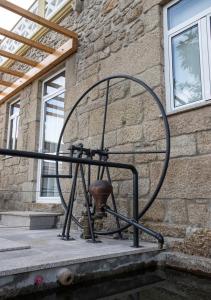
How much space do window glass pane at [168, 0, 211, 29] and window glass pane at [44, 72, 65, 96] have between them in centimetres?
219

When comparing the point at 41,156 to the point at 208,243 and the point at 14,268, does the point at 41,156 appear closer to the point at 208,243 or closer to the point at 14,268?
the point at 14,268

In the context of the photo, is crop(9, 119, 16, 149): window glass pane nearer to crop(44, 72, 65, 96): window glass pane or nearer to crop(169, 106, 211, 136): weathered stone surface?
crop(44, 72, 65, 96): window glass pane

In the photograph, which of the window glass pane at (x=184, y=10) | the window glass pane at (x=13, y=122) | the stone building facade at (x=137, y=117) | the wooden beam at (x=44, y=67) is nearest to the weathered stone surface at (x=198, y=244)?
the stone building facade at (x=137, y=117)

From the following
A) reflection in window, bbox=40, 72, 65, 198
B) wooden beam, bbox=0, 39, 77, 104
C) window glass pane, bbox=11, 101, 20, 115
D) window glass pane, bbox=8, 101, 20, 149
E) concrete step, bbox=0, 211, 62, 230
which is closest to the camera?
concrete step, bbox=0, 211, 62, 230

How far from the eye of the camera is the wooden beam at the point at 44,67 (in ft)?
14.0

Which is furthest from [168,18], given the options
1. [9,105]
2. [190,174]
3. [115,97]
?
[9,105]

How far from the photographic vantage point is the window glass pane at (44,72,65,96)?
4789 mm

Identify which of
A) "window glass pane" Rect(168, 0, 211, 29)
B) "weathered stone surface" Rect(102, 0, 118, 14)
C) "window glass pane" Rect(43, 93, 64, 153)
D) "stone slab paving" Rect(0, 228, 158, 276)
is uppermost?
"weathered stone surface" Rect(102, 0, 118, 14)

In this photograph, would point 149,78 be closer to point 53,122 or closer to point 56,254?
point 56,254

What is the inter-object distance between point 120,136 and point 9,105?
4.06 m

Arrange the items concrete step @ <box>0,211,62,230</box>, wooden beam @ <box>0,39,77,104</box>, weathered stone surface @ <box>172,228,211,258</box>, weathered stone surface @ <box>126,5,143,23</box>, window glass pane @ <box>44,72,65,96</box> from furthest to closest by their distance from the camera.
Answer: window glass pane @ <box>44,72,65,96</box>
wooden beam @ <box>0,39,77,104</box>
concrete step @ <box>0,211,62,230</box>
weathered stone surface @ <box>126,5,143,23</box>
weathered stone surface @ <box>172,228,211,258</box>

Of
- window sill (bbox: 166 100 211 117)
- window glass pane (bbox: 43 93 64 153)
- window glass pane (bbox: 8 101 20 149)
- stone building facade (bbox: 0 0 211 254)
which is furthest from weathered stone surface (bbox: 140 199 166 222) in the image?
window glass pane (bbox: 8 101 20 149)

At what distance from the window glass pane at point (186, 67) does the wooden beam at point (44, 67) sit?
183 centimetres

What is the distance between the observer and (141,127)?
116 inches
